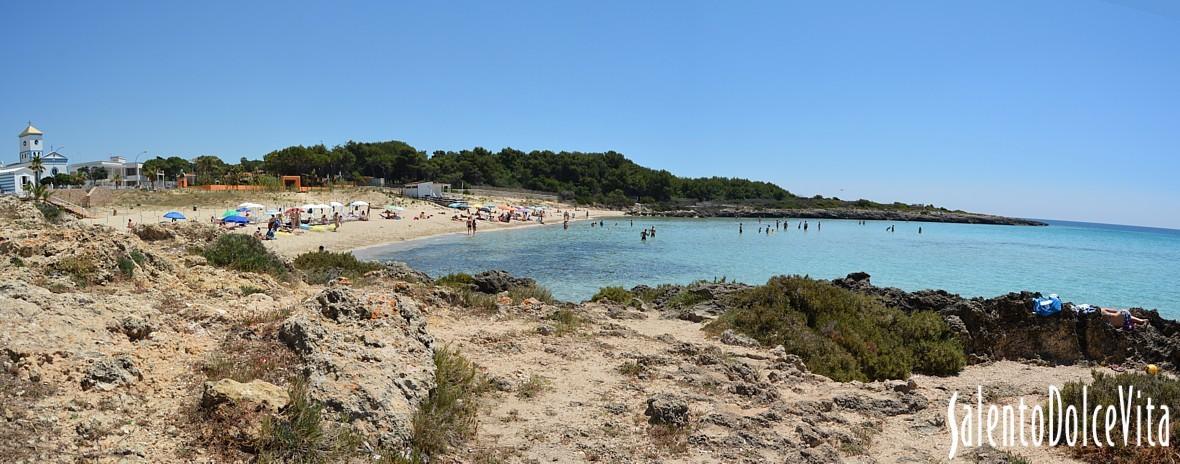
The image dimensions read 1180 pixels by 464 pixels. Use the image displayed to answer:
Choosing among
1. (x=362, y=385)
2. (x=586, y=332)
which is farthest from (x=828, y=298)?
(x=362, y=385)

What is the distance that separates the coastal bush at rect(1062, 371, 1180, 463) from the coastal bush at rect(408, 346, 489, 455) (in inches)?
247

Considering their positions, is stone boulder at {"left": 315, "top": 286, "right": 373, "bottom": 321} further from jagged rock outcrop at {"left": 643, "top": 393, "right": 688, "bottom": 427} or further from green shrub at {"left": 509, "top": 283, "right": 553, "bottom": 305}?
green shrub at {"left": 509, "top": 283, "right": 553, "bottom": 305}

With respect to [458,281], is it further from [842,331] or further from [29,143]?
[29,143]

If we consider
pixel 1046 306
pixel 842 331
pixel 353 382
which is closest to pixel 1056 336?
pixel 1046 306

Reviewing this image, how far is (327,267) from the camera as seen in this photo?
15680 millimetres

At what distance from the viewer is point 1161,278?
34.8 m

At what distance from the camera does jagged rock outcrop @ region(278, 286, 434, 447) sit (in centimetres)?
Answer: 497

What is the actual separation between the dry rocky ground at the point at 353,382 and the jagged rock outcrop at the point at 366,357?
2cm

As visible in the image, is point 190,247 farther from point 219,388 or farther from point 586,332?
point 219,388

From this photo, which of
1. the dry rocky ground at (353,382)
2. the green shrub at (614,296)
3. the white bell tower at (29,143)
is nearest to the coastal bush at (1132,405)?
the dry rocky ground at (353,382)

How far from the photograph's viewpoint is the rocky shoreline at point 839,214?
104 m

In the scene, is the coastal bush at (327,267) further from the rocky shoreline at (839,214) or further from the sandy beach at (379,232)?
the rocky shoreline at (839,214)

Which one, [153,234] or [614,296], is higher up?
[153,234]

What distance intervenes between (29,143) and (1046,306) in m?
109
